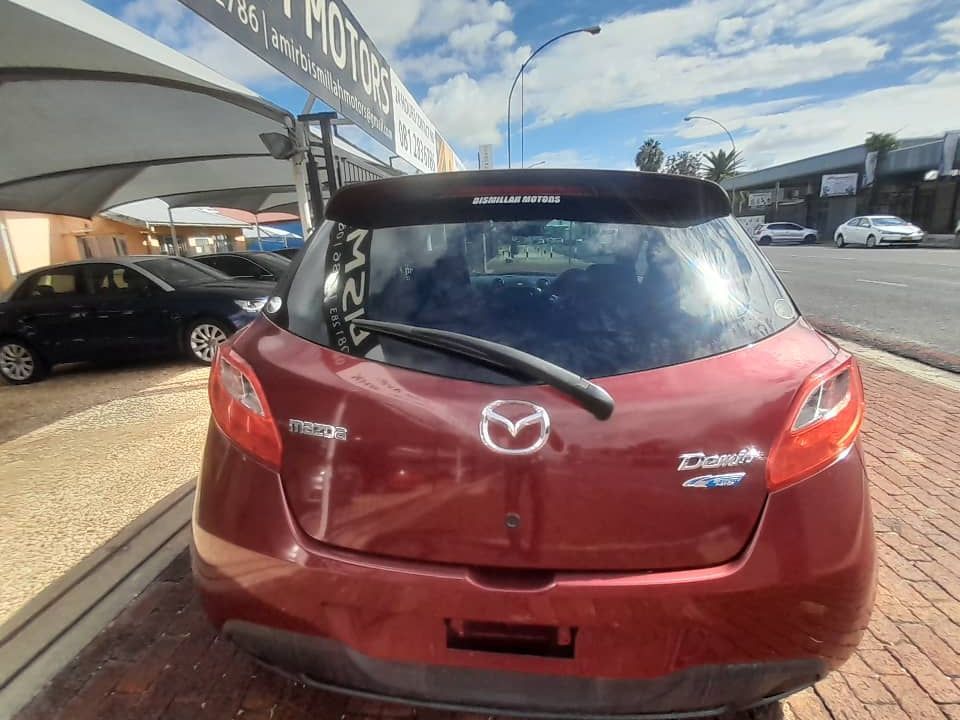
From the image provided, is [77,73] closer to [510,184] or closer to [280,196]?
[510,184]

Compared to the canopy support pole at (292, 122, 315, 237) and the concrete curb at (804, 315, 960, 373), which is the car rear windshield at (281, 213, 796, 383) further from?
the canopy support pole at (292, 122, 315, 237)

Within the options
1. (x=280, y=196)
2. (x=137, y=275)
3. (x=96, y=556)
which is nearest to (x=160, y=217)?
(x=280, y=196)

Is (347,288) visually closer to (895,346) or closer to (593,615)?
(593,615)

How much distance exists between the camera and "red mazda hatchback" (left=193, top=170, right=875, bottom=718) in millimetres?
1183

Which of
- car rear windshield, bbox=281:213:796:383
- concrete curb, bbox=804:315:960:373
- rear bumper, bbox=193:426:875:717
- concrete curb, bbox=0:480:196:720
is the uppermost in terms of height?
car rear windshield, bbox=281:213:796:383

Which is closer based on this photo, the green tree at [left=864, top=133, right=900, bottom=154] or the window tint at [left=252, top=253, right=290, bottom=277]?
the window tint at [left=252, top=253, right=290, bottom=277]

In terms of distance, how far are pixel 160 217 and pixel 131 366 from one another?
13136 millimetres

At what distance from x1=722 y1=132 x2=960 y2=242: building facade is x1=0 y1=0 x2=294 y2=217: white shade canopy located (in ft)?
100

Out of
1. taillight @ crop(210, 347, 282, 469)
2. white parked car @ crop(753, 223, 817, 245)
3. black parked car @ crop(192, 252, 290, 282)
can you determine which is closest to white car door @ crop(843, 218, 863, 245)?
white parked car @ crop(753, 223, 817, 245)

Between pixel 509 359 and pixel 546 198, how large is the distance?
571 mm

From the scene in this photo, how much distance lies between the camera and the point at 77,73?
584 centimetres

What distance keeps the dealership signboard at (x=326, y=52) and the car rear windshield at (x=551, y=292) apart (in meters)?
3.63

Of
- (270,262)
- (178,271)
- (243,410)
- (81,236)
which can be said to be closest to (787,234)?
(270,262)

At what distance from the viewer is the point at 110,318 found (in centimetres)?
677
